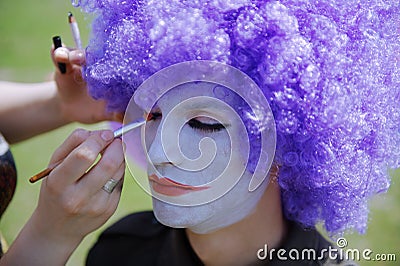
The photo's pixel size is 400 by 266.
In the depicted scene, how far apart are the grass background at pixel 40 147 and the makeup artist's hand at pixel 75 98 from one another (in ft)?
0.38

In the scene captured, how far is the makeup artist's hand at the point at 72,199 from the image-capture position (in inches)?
36.3

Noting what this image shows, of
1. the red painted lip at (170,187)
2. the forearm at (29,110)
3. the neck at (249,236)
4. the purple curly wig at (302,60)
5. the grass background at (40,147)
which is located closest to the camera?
the purple curly wig at (302,60)

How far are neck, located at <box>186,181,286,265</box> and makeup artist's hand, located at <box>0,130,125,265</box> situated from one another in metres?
0.22

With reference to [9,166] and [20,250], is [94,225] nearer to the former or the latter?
[20,250]

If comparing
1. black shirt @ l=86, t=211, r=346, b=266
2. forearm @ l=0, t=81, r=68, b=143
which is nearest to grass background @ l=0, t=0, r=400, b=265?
forearm @ l=0, t=81, r=68, b=143

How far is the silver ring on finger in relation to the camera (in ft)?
3.11

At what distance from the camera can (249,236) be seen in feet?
3.57

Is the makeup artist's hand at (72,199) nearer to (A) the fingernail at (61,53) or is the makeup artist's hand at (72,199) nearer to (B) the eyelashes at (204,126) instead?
(B) the eyelashes at (204,126)

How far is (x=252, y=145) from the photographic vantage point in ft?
2.96

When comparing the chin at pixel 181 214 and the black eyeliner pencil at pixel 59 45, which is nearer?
the chin at pixel 181 214

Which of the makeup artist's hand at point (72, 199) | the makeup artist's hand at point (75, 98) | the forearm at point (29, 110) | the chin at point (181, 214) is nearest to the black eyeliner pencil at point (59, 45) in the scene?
the makeup artist's hand at point (75, 98)

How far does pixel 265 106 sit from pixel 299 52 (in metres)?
0.09

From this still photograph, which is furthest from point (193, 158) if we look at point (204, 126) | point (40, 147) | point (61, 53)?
point (40, 147)

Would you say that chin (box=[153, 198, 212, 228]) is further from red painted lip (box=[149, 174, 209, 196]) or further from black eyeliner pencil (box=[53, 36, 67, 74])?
black eyeliner pencil (box=[53, 36, 67, 74])
